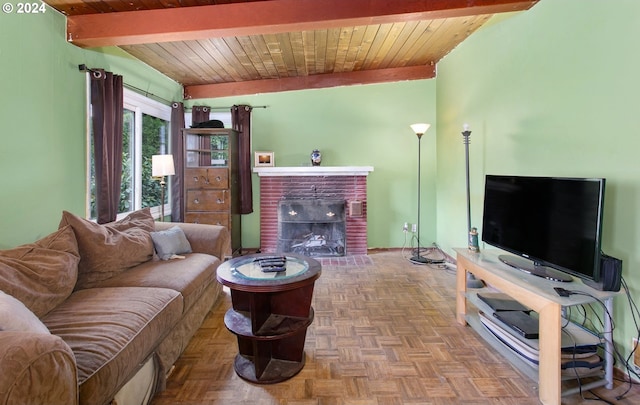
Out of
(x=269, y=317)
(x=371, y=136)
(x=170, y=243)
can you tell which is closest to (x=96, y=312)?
(x=269, y=317)

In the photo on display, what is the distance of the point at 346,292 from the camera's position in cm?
317

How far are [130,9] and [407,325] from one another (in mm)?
3386

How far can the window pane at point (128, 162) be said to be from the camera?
360 cm

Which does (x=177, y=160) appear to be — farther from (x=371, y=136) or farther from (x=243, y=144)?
(x=371, y=136)

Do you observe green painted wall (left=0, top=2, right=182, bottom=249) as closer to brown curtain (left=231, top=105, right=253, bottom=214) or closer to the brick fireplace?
brown curtain (left=231, top=105, right=253, bottom=214)

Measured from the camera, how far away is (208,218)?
4.21 m

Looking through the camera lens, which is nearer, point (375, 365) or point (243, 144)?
point (375, 365)

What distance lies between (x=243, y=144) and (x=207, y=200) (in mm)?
961

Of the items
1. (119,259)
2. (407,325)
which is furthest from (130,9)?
(407,325)

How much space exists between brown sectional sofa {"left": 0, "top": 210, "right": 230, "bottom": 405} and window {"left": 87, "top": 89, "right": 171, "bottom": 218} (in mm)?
1136

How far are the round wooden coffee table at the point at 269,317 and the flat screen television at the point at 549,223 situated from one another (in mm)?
1423

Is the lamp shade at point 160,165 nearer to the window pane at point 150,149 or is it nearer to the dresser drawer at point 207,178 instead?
the window pane at point 150,149

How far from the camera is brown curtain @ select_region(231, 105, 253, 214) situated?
14.9 feet

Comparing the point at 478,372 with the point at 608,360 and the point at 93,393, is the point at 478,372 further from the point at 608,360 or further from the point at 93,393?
the point at 93,393
